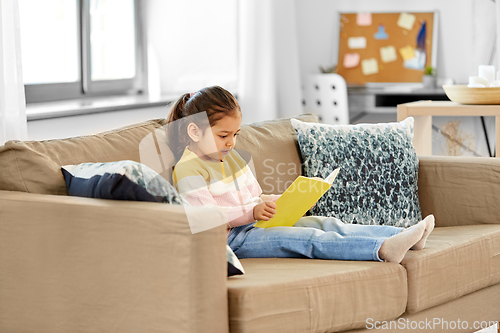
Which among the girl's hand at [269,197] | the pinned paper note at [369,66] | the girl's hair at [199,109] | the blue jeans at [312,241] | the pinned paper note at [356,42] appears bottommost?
the blue jeans at [312,241]

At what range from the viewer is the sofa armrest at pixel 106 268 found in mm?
1362

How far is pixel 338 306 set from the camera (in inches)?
60.2

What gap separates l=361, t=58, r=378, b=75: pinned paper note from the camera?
439cm

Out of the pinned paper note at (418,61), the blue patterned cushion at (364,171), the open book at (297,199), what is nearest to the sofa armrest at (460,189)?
the blue patterned cushion at (364,171)

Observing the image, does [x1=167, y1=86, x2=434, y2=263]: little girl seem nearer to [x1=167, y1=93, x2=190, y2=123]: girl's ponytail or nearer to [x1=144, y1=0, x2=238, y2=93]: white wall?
[x1=167, y1=93, x2=190, y2=123]: girl's ponytail

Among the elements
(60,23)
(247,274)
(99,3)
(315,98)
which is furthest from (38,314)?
(315,98)

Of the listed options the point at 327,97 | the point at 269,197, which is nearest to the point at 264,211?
the point at 269,197

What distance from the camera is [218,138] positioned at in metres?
1.81

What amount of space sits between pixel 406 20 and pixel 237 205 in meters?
2.92

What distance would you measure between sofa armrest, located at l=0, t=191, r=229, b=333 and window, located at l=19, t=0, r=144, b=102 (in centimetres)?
168

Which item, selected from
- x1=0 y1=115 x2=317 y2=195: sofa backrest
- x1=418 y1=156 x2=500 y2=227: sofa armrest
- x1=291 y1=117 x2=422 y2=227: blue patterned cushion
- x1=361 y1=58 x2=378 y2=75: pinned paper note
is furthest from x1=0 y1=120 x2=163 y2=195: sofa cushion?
x1=361 y1=58 x2=378 y2=75: pinned paper note

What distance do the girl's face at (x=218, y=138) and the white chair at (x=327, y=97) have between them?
86.5 inches

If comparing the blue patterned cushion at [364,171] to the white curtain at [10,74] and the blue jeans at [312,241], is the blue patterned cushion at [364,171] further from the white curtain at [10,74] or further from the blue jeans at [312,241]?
the white curtain at [10,74]

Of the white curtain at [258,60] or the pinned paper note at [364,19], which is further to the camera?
the pinned paper note at [364,19]
